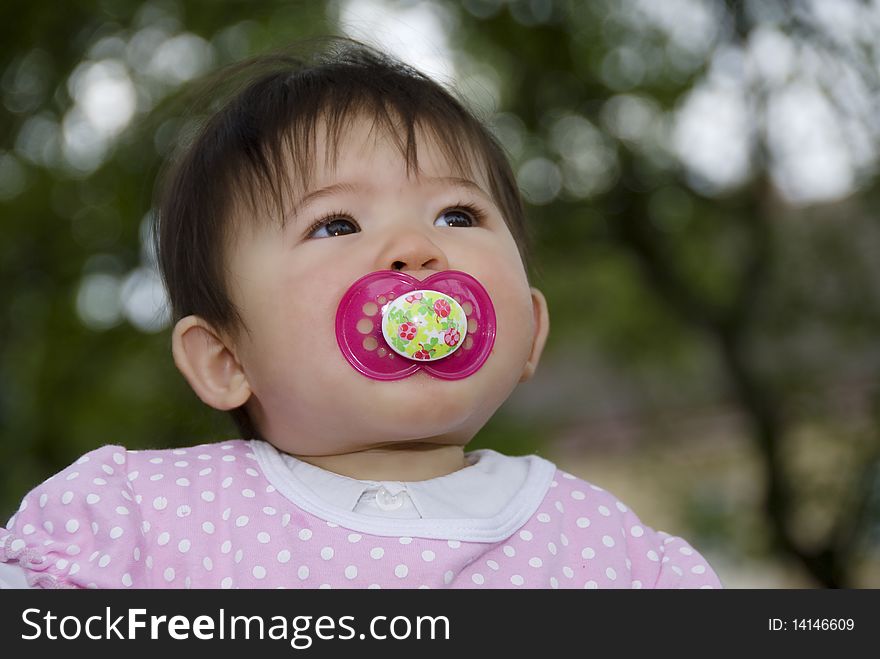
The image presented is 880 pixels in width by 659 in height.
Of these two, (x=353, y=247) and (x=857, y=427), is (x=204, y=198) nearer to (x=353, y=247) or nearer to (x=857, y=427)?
(x=353, y=247)

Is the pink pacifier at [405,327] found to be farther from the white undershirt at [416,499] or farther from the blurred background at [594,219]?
the blurred background at [594,219]

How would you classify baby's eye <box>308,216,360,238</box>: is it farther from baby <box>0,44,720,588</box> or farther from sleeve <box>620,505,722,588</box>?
sleeve <box>620,505,722,588</box>

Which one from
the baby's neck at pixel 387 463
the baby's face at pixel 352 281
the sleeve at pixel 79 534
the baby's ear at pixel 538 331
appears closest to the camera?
the sleeve at pixel 79 534

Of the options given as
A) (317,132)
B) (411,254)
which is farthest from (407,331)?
(317,132)

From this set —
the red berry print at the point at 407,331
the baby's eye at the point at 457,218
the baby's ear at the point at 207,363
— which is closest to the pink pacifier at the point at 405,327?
the red berry print at the point at 407,331

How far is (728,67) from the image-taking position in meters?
4.45

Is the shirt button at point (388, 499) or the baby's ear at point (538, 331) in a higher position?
the baby's ear at point (538, 331)

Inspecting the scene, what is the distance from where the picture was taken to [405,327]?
124 cm

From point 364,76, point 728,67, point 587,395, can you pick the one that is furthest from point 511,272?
point 587,395

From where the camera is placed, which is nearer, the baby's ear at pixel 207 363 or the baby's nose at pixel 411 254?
the baby's nose at pixel 411 254

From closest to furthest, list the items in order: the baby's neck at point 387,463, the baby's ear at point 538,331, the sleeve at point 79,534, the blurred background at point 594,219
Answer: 1. the sleeve at point 79,534
2. the baby's neck at point 387,463
3. the baby's ear at point 538,331
4. the blurred background at point 594,219

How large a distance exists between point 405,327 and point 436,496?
0.24 m

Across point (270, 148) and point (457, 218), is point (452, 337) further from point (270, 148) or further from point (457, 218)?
point (270, 148)

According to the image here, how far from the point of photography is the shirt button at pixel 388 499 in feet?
4.29
